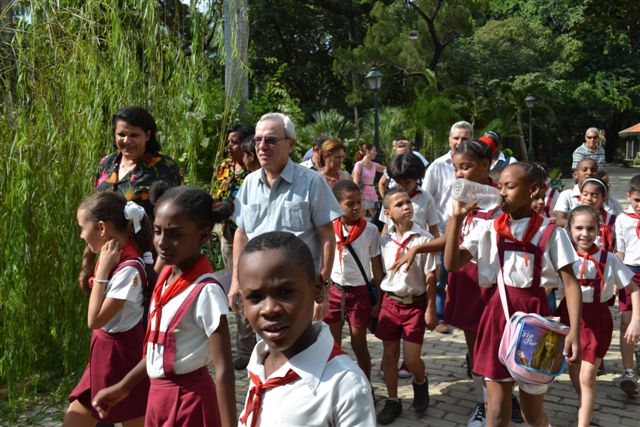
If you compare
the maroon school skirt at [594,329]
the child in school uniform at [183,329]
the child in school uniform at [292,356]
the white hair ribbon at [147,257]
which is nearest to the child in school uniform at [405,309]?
the maroon school skirt at [594,329]

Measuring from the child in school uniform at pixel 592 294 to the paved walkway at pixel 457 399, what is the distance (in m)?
0.32

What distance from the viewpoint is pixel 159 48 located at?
5184 mm

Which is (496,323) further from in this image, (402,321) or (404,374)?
(404,374)

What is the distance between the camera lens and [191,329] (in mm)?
2740

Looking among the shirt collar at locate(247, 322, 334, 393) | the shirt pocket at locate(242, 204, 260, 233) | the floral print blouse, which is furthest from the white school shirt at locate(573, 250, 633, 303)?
the shirt collar at locate(247, 322, 334, 393)

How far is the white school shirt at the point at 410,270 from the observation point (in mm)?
4668

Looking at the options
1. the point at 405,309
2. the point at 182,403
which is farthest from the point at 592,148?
the point at 182,403

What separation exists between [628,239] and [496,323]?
264cm

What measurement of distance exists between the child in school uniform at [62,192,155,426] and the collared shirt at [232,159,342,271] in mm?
842

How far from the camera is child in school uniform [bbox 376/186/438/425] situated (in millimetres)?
4621

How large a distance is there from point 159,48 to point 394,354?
9.61 feet

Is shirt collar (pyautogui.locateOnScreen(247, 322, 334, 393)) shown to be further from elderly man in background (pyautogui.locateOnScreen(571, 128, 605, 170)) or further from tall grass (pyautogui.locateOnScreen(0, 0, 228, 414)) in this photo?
elderly man in background (pyautogui.locateOnScreen(571, 128, 605, 170))

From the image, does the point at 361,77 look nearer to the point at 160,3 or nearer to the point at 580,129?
the point at 580,129

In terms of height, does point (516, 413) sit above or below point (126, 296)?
below
